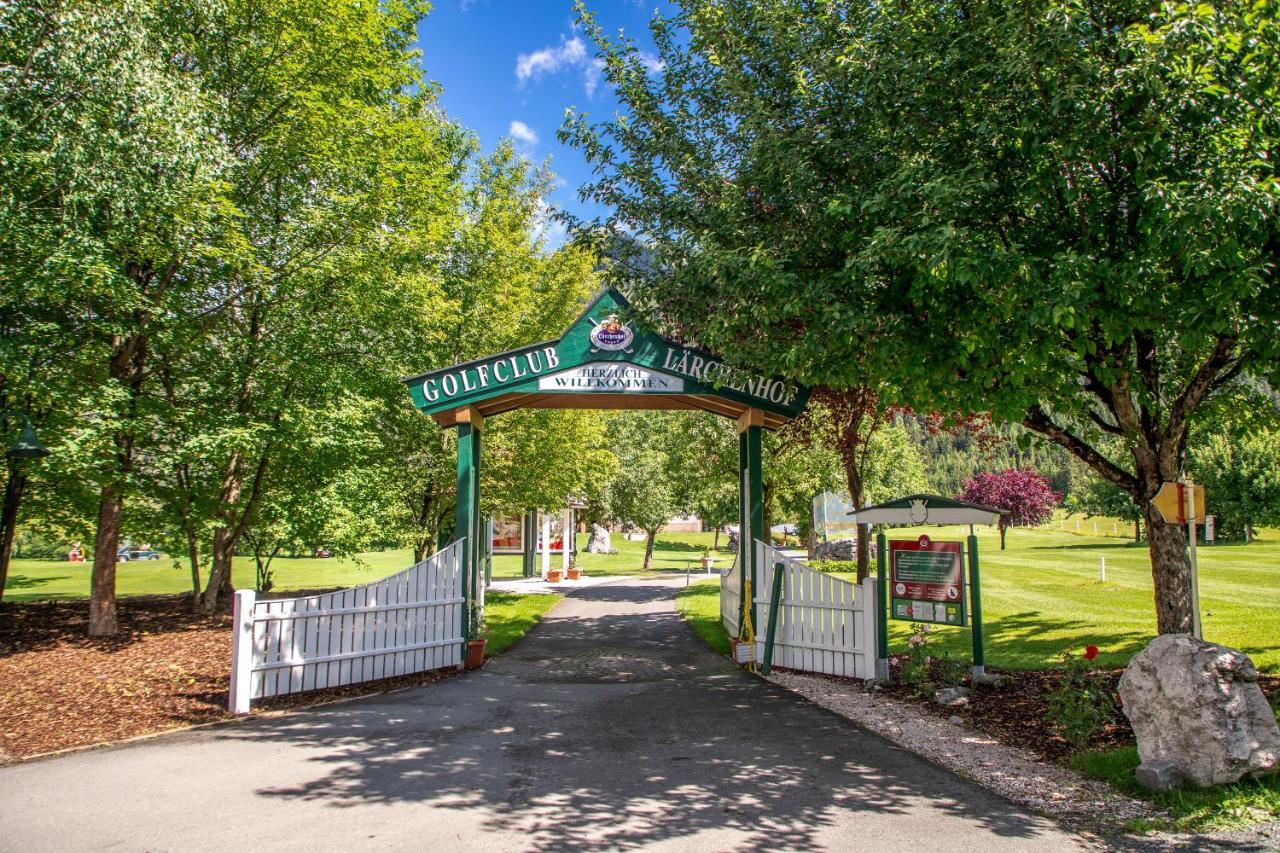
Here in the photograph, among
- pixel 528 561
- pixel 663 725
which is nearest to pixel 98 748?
pixel 663 725

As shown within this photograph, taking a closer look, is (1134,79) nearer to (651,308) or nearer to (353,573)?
(651,308)

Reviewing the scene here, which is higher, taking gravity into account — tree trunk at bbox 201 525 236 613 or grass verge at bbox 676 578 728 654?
tree trunk at bbox 201 525 236 613

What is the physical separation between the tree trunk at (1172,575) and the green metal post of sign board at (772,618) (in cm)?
430

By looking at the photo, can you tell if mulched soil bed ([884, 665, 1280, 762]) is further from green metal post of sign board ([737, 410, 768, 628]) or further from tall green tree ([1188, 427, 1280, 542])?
tall green tree ([1188, 427, 1280, 542])

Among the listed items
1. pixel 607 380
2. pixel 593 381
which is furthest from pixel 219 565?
pixel 607 380

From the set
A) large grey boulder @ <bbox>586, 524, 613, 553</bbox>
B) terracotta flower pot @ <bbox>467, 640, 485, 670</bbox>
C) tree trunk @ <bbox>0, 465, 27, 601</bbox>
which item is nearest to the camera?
terracotta flower pot @ <bbox>467, 640, 485, 670</bbox>

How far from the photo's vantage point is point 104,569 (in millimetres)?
11078

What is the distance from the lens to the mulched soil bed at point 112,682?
24.0ft

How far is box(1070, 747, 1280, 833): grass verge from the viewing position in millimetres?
4703

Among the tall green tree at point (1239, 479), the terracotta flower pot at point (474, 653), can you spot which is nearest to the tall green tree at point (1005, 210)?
the terracotta flower pot at point (474, 653)

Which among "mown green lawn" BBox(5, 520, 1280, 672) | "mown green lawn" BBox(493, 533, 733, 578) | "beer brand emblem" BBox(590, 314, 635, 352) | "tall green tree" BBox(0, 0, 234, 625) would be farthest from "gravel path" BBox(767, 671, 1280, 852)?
"mown green lawn" BBox(493, 533, 733, 578)

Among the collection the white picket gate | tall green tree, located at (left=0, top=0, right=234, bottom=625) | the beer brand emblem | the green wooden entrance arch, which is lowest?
the white picket gate

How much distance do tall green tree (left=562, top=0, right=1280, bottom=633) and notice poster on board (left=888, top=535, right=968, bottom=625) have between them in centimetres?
184

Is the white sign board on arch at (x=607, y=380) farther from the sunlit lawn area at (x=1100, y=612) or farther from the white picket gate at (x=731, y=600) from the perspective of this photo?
the sunlit lawn area at (x=1100, y=612)
